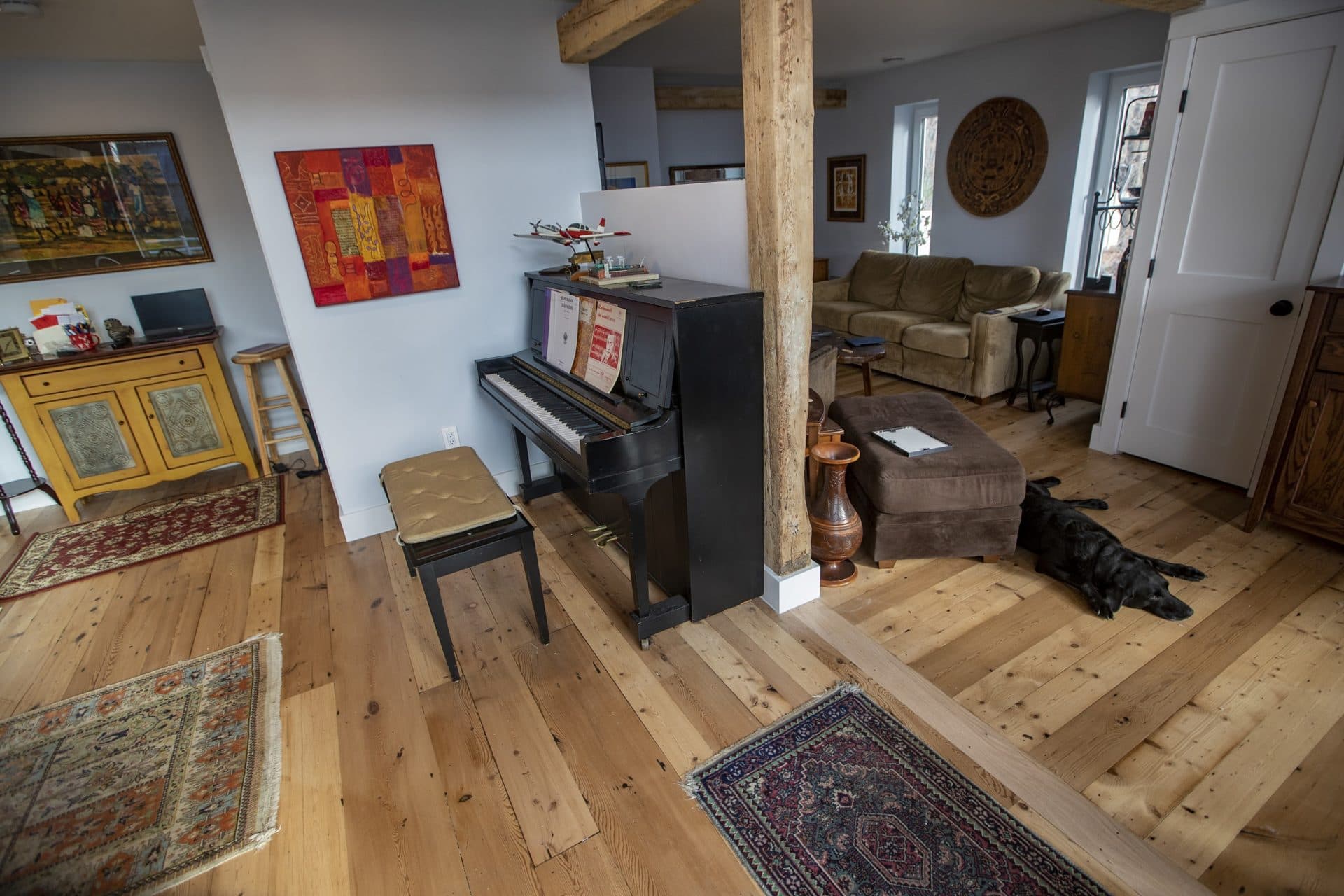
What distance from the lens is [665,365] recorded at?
1.95m

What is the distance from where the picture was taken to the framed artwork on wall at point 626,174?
16.5 ft

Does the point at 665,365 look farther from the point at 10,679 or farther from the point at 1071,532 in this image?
the point at 10,679

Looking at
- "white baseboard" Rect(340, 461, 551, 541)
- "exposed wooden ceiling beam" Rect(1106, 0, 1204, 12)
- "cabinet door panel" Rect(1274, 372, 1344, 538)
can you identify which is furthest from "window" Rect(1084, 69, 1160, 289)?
"white baseboard" Rect(340, 461, 551, 541)

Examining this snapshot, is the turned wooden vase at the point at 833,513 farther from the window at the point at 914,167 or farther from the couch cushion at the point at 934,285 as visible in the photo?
the window at the point at 914,167

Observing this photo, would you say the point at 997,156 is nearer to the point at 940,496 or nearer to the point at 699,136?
the point at 699,136

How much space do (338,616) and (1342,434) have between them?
12.6 feet

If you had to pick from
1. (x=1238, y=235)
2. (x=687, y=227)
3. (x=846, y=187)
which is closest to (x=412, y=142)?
(x=687, y=227)

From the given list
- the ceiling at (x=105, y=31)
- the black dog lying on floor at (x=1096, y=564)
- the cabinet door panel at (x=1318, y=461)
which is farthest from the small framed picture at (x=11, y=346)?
the cabinet door panel at (x=1318, y=461)

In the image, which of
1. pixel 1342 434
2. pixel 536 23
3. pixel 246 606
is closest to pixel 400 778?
pixel 246 606

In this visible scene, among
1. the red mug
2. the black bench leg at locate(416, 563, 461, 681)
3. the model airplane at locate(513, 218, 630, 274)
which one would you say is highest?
the model airplane at locate(513, 218, 630, 274)

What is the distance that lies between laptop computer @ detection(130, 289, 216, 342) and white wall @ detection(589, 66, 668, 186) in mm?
3020

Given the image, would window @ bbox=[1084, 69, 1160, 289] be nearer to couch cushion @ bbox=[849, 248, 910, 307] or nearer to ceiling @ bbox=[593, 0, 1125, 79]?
ceiling @ bbox=[593, 0, 1125, 79]

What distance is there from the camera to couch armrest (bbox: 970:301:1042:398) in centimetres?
405

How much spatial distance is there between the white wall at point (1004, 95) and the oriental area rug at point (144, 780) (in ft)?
17.8
